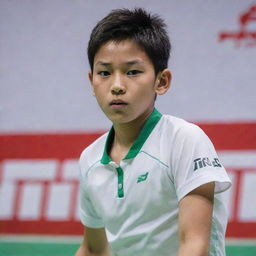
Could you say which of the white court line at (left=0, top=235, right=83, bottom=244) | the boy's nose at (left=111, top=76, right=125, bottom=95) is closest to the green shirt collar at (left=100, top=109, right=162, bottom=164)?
the boy's nose at (left=111, top=76, right=125, bottom=95)

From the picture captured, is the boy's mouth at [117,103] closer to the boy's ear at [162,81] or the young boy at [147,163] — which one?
the young boy at [147,163]

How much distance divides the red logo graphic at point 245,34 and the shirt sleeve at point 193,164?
5.48ft

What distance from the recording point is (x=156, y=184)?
1.35 meters

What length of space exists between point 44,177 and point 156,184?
5.95ft

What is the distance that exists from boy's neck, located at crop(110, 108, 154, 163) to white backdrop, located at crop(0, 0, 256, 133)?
1506 mm

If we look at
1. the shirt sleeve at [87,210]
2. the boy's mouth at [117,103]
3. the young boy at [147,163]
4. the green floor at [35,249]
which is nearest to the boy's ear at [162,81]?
the young boy at [147,163]

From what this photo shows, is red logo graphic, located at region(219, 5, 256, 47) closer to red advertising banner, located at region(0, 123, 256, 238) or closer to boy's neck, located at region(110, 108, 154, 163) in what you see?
red advertising banner, located at region(0, 123, 256, 238)

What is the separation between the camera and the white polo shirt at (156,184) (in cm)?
131

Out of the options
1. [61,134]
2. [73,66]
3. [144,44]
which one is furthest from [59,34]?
[144,44]

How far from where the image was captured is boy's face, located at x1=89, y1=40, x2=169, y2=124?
1353 millimetres

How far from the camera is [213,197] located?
1.31 m

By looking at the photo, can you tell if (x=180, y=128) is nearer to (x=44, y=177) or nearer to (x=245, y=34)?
(x=245, y=34)

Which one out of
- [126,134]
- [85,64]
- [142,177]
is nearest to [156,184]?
[142,177]

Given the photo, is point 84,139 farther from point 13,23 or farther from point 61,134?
point 13,23
